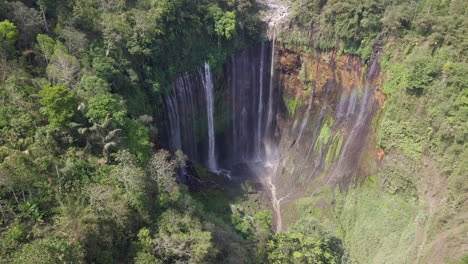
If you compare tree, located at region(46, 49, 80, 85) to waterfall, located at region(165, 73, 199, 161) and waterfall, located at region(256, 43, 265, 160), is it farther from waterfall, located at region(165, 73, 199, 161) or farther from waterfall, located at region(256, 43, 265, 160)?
waterfall, located at region(256, 43, 265, 160)

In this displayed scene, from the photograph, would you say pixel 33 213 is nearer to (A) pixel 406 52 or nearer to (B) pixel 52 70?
(B) pixel 52 70

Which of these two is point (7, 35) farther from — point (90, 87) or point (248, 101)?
point (248, 101)

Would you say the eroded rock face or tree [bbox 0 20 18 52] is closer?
tree [bbox 0 20 18 52]

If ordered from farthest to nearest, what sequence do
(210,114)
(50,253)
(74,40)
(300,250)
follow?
1. (210,114)
2. (74,40)
3. (300,250)
4. (50,253)

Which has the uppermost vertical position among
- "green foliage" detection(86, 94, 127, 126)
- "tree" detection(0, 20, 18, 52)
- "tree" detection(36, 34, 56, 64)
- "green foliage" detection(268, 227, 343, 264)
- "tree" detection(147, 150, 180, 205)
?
"tree" detection(0, 20, 18, 52)

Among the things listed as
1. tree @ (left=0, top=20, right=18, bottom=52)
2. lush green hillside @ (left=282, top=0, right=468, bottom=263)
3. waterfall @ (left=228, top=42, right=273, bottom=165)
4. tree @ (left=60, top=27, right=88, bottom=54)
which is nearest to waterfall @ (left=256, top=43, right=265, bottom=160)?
waterfall @ (left=228, top=42, right=273, bottom=165)

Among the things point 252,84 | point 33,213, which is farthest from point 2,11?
point 252,84

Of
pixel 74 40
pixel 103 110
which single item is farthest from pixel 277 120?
pixel 103 110

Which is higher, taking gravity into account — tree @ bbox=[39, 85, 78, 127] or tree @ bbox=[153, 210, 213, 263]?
tree @ bbox=[39, 85, 78, 127]
